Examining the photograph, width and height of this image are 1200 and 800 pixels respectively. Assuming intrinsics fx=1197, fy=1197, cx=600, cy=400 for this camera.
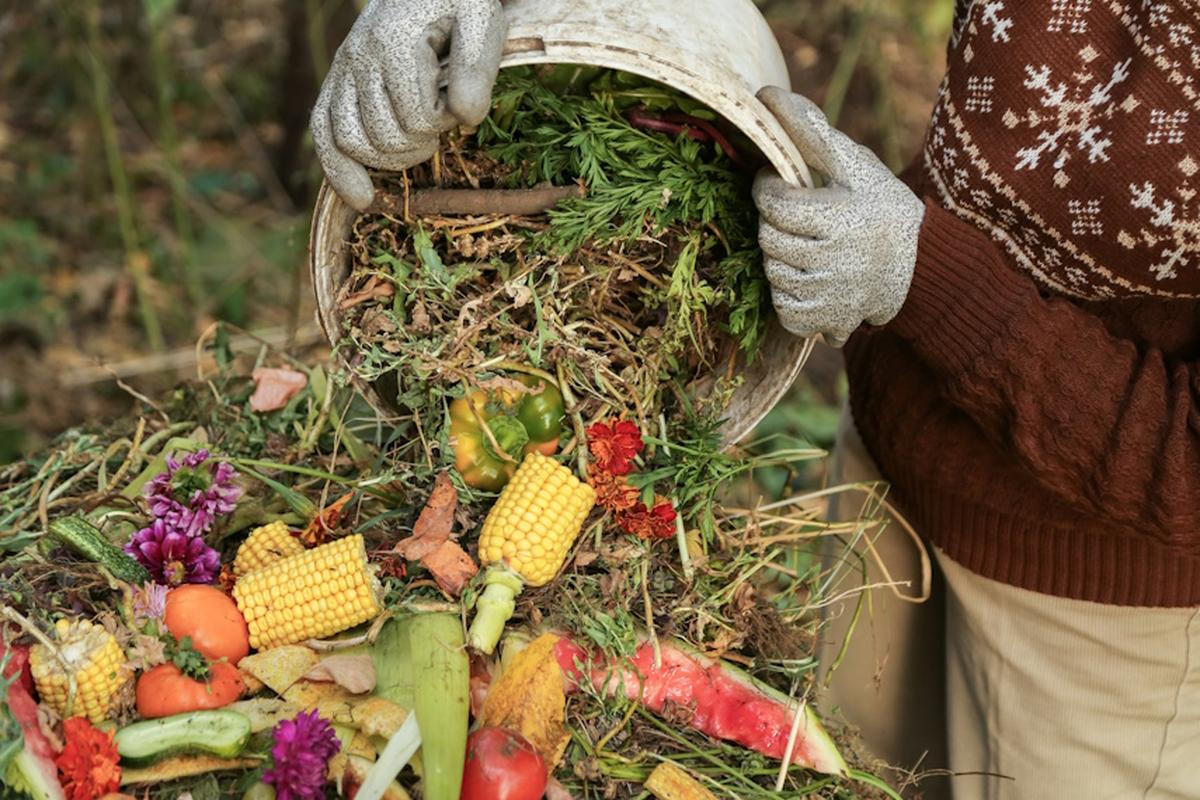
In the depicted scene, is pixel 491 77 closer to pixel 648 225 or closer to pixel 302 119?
pixel 648 225

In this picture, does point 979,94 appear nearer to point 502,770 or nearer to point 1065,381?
point 1065,381

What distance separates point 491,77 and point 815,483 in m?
2.18

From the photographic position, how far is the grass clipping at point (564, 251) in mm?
1384

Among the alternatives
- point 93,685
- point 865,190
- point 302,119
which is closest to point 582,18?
point 865,190

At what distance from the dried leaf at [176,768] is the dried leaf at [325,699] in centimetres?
8

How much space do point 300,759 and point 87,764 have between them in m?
0.20

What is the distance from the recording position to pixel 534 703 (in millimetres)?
1211

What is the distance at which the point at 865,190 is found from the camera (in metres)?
1.31

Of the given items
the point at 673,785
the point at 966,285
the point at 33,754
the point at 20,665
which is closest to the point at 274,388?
the point at 20,665

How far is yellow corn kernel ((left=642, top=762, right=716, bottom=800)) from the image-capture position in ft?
3.90

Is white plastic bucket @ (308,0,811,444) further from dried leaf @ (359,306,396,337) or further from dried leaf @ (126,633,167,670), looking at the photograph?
dried leaf @ (126,633,167,670)

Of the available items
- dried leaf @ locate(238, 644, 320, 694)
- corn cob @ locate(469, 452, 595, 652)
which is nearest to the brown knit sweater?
corn cob @ locate(469, 452, 595, 652)

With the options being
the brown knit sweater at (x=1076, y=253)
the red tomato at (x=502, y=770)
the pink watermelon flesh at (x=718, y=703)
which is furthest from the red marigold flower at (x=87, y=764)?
the brown knit sweater at (x=1076, y=253)

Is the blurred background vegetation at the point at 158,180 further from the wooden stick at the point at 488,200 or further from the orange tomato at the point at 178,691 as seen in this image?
the orange tomato at the point at 178,691
